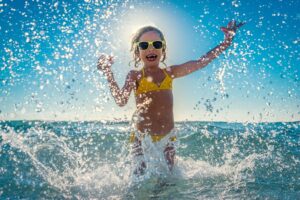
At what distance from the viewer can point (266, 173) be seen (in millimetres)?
5461

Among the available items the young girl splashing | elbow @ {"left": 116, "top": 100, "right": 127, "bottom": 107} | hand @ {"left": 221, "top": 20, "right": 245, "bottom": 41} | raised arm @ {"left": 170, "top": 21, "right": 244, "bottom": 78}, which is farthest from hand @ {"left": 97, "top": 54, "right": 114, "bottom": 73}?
hand @ {"left": 221, "top": 20, "right": 245, "bottom": 41}

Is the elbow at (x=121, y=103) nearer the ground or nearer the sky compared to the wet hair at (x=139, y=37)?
nearer the ground

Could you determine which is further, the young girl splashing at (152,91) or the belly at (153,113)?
the belly at (153,113)

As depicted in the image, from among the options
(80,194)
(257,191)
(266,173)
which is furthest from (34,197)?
(266,173)

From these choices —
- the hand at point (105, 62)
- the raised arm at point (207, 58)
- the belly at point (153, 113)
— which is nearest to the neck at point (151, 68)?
the raised arm at point (207, 58)

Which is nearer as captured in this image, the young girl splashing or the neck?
the young girl splashing

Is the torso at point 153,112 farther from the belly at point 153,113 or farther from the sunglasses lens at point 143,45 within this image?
the sunglasses lens at point 143,45

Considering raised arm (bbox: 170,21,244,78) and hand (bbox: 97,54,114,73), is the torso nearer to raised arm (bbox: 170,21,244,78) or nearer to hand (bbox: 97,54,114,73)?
raised arm (bbox: 170,21,244,78)

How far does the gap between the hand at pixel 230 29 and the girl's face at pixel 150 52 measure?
114cm

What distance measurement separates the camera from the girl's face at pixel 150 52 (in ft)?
18.0

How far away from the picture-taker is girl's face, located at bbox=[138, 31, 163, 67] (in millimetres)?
5477

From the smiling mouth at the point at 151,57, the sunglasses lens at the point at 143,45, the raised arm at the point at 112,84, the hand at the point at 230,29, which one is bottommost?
the raised arm at the point at 112,84

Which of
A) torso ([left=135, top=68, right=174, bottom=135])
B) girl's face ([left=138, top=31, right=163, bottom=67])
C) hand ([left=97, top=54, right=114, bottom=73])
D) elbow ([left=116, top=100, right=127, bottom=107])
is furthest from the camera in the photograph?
girl's face ([left=138, top=31, right=163, bottom=67])

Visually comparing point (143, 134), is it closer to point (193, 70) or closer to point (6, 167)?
point (193, 70)
